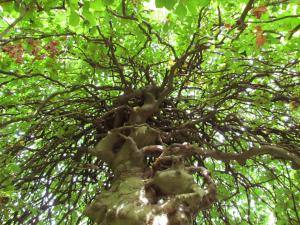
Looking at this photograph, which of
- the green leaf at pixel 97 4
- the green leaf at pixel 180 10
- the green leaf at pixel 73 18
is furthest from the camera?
the green leaf at pixel 73 18

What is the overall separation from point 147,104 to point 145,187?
145 centimetres

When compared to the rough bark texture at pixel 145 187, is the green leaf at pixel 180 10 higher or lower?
higher

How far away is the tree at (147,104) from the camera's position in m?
2.46

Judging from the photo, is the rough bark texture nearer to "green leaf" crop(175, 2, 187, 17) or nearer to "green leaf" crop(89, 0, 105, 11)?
"green leaf" crop(175, 2, 187, 17)

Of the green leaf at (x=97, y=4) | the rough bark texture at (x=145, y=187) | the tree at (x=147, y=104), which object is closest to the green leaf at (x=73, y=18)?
the tree at (x=147, y=104)

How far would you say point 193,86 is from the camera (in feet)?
16.4

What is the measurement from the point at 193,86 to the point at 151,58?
887mm

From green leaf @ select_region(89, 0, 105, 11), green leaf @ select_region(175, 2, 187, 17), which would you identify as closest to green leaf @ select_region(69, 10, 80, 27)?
green leaf @ select_region(89, 0, 105, 11)

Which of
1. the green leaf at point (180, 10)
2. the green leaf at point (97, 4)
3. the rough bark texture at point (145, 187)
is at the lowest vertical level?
the rough bark texture at point (145, 187)

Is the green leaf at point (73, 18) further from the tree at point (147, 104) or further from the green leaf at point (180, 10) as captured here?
the green leaf at point (180, 10)

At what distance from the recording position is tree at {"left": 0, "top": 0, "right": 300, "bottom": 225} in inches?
96.8

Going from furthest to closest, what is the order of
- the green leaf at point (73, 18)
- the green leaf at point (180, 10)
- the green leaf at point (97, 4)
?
the green leaf at point (73, 18) < the green leaf at point (97, 4) < the green leaf at point (180, 10)

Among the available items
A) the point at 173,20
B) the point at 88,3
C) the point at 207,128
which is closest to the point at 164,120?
the point at 207,128

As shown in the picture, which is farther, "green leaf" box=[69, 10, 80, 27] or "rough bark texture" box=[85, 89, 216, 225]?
"green leaf" box=[69, 10, 80, 27]
